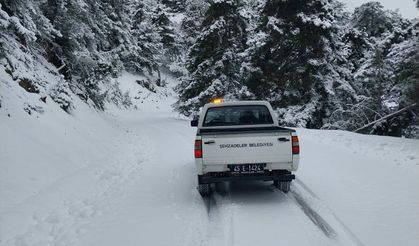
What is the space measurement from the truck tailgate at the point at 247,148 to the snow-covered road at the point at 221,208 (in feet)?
2.90

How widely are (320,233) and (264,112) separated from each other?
4.13 metres

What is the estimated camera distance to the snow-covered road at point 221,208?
574 cm

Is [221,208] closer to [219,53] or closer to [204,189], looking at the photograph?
[204,189]

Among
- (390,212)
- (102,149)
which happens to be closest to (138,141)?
(102,149)

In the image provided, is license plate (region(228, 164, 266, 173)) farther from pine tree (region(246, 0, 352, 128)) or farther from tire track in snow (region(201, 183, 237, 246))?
pine tree (region(246, 0, 352, 128))

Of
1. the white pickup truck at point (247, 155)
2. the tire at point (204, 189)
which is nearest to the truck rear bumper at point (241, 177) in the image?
the white pickup truck at point (247, 155)

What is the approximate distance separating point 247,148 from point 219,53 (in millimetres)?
21426

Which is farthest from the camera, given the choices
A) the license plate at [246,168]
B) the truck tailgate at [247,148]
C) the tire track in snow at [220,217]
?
the license plate at [246,168]

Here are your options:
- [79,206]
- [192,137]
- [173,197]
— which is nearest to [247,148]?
[173,197]

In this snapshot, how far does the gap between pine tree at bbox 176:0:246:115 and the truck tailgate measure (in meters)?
19.5

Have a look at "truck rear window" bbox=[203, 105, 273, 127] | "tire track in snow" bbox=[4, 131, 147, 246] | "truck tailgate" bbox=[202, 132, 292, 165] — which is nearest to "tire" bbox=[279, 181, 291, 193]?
"truck tailgate" bbox=[202, 132, 292, 165]

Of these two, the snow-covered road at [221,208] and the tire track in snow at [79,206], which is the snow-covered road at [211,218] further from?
the tire track in snow at [79,206]

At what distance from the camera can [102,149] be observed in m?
13.8

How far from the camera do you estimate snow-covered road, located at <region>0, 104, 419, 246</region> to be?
574cm
